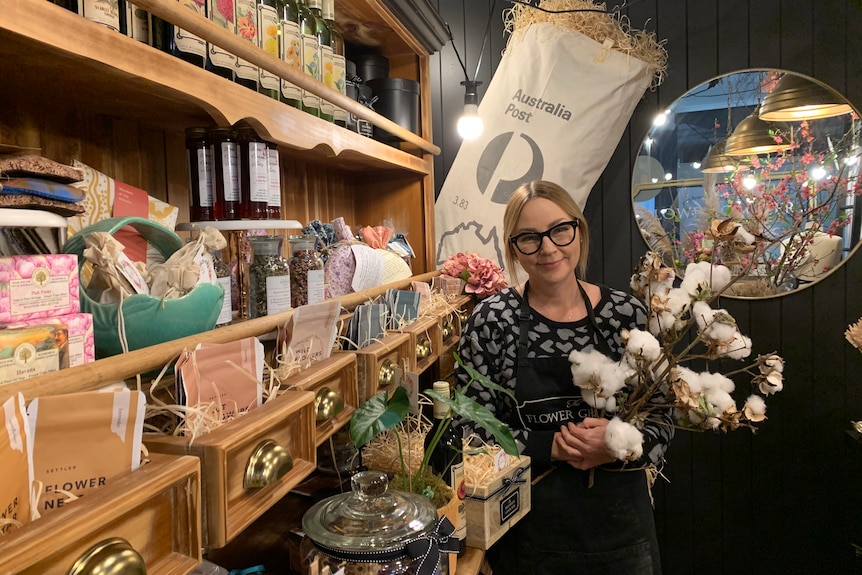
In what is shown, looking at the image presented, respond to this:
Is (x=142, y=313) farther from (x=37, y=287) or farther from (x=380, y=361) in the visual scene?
(x=380, y=361)

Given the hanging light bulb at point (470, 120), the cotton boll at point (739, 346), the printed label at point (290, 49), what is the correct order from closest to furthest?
the cotton boll at point (739, 346) → the printed label at point (290, 49) → the hanging light bulb at point (470, 120)

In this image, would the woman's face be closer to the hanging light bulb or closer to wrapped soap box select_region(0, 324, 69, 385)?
the hanging light bulb

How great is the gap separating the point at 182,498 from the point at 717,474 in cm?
250

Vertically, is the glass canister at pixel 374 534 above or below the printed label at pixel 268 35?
below

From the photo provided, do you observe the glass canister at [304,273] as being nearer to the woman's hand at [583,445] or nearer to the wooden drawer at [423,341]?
the wooden drawer at [423,341]

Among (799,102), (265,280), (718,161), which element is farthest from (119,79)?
(799,102)

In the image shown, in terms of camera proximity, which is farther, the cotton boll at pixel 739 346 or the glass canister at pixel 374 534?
the cotton boll at pixel 739 346

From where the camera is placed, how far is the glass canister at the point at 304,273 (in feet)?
3.80

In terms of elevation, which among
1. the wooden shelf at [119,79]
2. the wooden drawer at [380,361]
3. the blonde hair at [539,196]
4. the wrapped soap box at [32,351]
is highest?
the wooden shelf at [119,79]

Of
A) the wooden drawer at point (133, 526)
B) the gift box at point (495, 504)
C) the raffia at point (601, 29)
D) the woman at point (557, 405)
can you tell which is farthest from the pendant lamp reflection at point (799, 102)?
the wooden drawer at point (133, 526)

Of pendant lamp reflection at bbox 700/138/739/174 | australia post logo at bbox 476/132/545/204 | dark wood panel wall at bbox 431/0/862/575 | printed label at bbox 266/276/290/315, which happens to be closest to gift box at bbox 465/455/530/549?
printed label at bbox 266/276/290/315

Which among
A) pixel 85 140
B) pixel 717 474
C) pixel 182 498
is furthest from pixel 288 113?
pixel 717 474

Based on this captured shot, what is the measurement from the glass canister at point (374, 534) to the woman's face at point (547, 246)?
757 millimetres

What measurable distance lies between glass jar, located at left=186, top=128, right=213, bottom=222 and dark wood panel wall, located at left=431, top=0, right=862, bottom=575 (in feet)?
6.06
